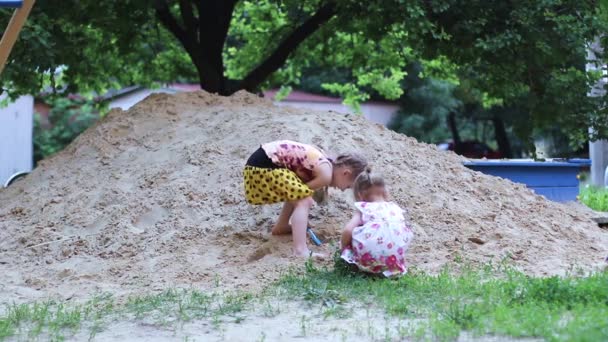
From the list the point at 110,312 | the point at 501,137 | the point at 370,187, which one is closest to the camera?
the point at 110,312

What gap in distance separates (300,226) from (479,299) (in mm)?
1661

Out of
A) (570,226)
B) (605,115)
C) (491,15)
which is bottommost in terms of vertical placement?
(570,226)

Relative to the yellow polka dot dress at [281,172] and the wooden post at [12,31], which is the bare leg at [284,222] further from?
the wooden post at [12,31]

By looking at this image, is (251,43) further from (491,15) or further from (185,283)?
(185,283)

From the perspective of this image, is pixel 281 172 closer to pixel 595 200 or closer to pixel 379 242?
pixel 379 242

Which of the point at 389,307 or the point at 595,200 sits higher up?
the point at 389,307

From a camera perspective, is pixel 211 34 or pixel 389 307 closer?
pixel 389 307

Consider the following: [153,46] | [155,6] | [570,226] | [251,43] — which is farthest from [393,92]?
[570,226]

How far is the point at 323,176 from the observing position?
602cm

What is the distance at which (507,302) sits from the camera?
4516mm

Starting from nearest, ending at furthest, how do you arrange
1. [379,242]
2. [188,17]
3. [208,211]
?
[379,242] < [208,211] < [188,17]

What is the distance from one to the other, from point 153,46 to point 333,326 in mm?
12943

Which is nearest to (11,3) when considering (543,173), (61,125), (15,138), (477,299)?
(477,299)

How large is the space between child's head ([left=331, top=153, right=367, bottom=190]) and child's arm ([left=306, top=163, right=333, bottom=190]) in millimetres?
49
